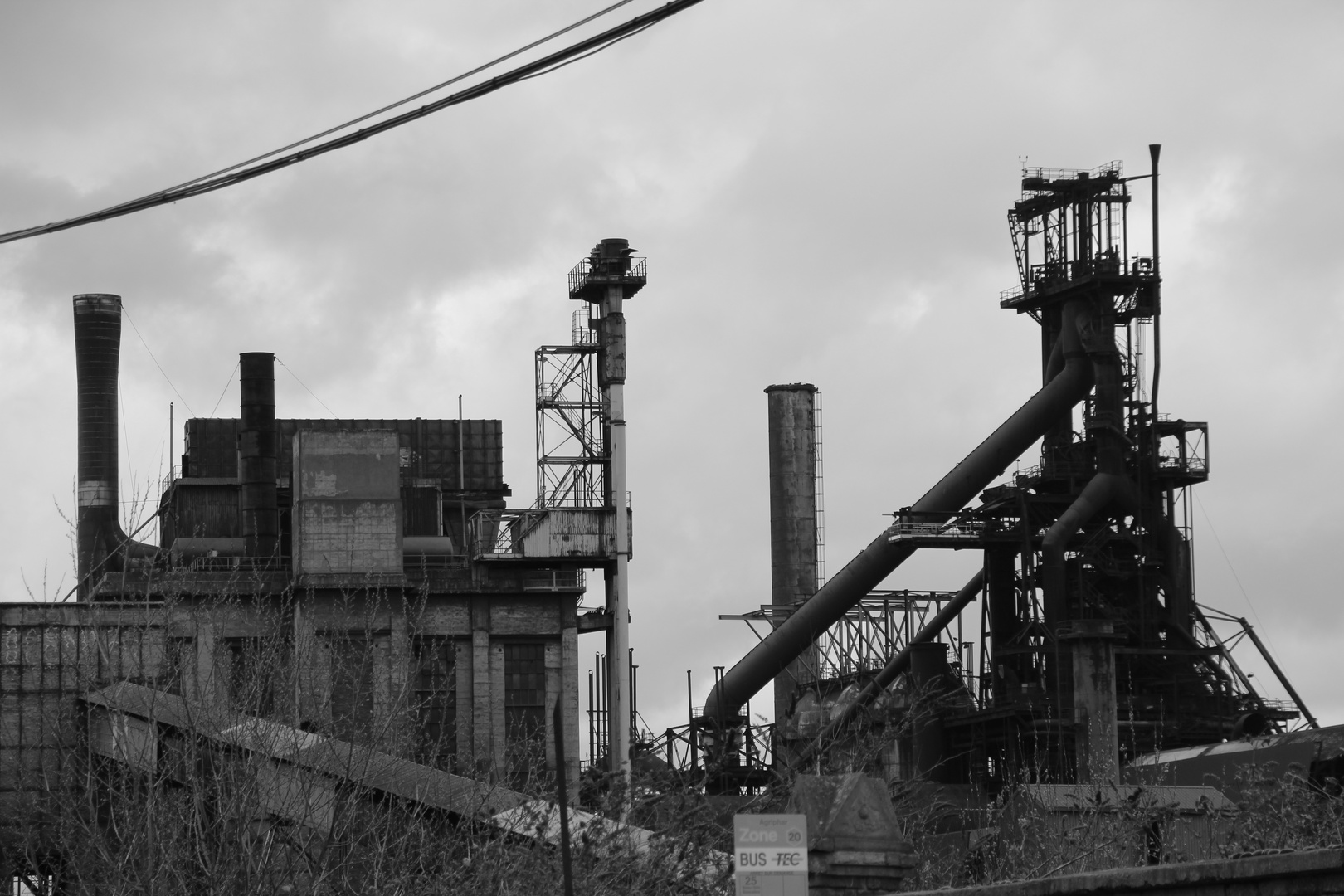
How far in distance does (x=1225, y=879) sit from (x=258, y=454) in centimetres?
5236

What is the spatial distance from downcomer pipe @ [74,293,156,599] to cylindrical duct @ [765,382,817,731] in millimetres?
19595

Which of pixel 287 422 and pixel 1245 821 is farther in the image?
pixel 287 422

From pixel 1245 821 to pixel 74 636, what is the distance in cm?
2611

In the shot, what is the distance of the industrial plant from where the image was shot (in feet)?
158

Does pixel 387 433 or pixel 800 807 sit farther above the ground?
pixel 387 433

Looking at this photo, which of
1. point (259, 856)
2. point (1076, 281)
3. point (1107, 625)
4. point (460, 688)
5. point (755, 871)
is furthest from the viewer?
point (460, 688)

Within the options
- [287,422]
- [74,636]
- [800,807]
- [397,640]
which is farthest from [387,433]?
[800,807]

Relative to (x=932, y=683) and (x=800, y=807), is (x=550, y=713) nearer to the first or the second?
(x=932, y=683)

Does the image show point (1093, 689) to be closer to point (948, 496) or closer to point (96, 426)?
point (948, 496)

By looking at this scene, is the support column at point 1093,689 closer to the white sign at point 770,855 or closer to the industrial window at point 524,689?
the industrial window at point 524,689

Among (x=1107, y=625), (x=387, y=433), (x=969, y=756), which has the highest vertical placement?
(x=387, y=433)

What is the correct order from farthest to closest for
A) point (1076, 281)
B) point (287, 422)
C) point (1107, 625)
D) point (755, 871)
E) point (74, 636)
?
point (287, 422) < point (1076, 281) < point (1107, 625) < point (74, 636) < point (755, 871)

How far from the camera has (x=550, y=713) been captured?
187 feet

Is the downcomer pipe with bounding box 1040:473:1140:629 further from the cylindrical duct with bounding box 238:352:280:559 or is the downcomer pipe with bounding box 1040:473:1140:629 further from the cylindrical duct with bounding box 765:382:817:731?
the cylindrical duct with bounding box 238:352:280:559
